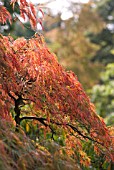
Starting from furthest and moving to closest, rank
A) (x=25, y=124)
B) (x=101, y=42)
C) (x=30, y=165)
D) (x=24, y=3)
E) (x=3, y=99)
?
(x=101, y=42) < (x=25, y=124) < (x=24, y=3) < (x=3, y=99) < (x=30, y=165)

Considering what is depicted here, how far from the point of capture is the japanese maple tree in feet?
12.1

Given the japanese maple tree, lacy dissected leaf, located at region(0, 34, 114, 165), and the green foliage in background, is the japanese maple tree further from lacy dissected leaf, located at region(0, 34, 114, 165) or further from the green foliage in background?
the green foliage in background

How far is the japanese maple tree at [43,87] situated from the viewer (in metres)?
3.70

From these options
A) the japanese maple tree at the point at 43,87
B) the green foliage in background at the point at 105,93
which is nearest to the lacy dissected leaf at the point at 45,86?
the japanese maple tree at the point at 43,87

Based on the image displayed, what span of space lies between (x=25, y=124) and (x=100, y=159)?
38.2 inches

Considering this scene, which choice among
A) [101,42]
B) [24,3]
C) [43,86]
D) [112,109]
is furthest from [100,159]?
[101,42]

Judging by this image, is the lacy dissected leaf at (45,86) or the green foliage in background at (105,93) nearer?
the lacy dissected leaf at (45,86)

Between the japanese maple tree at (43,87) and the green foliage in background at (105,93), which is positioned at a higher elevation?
the green foliage in background at (105,93)

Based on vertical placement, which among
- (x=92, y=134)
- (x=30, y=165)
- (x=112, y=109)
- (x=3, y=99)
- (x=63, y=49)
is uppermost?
(x=63, y=49)

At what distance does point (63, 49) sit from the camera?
2262 centimetres

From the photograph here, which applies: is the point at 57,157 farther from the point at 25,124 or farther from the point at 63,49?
the point at 63,49

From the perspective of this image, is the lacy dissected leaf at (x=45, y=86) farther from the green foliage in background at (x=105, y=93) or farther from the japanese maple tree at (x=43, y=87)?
the green foliage in background at (x=105, y=93)

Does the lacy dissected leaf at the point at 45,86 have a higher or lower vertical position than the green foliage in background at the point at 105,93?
lower

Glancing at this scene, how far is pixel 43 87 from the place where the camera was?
379 centimetres
